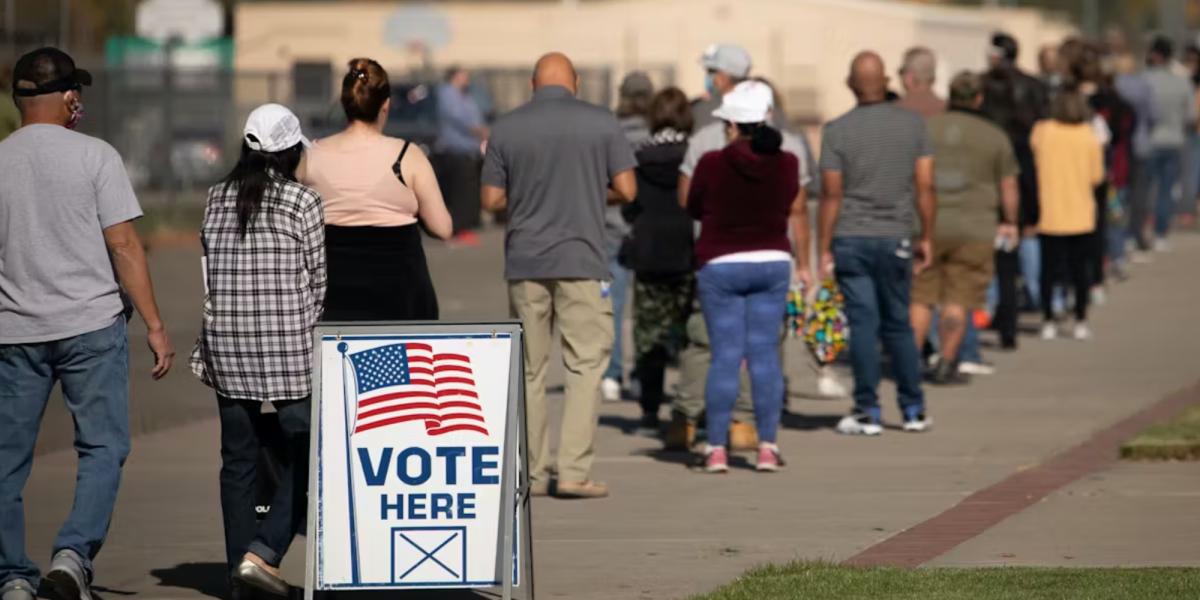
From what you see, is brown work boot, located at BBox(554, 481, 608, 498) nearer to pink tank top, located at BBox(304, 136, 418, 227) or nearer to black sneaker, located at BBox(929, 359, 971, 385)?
pink tank top, located at BBox(304, 136, 418, 227)

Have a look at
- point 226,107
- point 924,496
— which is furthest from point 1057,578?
point 226,107

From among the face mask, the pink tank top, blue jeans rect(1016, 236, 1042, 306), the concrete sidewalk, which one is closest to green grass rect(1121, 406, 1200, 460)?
the concrete sidewalk

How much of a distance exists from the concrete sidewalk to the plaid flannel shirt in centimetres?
94

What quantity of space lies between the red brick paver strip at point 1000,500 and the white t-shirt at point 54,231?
2850mm

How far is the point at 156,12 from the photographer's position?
1339 inches

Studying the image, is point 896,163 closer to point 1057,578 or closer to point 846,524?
point 846,524

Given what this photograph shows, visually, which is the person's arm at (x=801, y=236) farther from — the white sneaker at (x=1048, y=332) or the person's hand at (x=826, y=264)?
the white sneaker at (x=1048, y=332)

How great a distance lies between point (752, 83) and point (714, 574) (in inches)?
129

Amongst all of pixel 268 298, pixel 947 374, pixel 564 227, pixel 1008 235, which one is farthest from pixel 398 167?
pixel 1008 235

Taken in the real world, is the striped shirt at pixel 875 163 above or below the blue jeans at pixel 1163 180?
above

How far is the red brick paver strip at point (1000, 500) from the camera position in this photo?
351 inches

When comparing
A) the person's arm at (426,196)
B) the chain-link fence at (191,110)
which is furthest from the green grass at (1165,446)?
the chain-link fence at (191,110)

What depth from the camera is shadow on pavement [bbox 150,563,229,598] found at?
8.66 m

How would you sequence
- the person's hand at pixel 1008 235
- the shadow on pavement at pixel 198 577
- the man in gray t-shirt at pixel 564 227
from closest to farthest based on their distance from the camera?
the shadow on pavement at pixel 198 577
the man in gray t-shirt at pixel 564 227
the person's hand at pixel 1008 235
